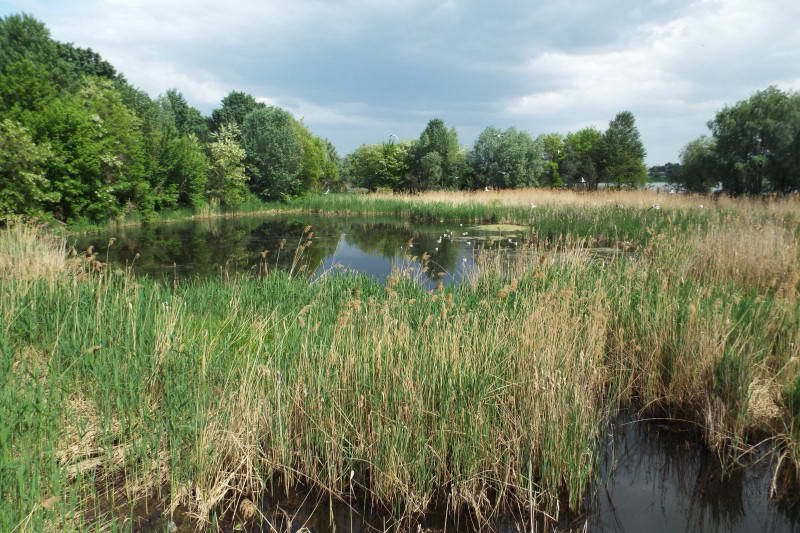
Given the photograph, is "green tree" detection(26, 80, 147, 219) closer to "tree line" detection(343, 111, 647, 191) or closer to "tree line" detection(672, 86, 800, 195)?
"tree line" detection(343, 111, 647, 191)

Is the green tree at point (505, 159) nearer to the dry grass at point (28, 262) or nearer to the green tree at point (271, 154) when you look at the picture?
the green tree at point (271, 154)

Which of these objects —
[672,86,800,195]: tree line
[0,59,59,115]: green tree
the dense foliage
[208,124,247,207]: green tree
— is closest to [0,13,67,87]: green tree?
the dense foliage

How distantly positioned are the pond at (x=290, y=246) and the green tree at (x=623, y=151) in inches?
1134

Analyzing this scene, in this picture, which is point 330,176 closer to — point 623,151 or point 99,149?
point 623,151

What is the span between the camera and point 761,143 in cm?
2462

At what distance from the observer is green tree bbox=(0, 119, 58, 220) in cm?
1526

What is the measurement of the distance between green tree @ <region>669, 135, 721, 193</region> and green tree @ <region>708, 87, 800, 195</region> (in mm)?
907

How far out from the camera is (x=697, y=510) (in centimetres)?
321

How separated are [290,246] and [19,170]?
A: 29.3ft

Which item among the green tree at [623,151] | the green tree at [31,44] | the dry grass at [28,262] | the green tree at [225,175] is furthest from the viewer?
the green tree at [623,151]

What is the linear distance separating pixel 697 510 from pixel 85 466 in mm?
3927

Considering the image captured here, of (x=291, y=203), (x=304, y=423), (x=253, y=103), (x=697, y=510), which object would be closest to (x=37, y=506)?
(x=304, y=423)

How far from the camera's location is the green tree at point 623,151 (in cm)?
4431

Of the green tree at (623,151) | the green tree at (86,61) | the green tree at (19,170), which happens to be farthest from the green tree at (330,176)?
the green tree at (19,170)
